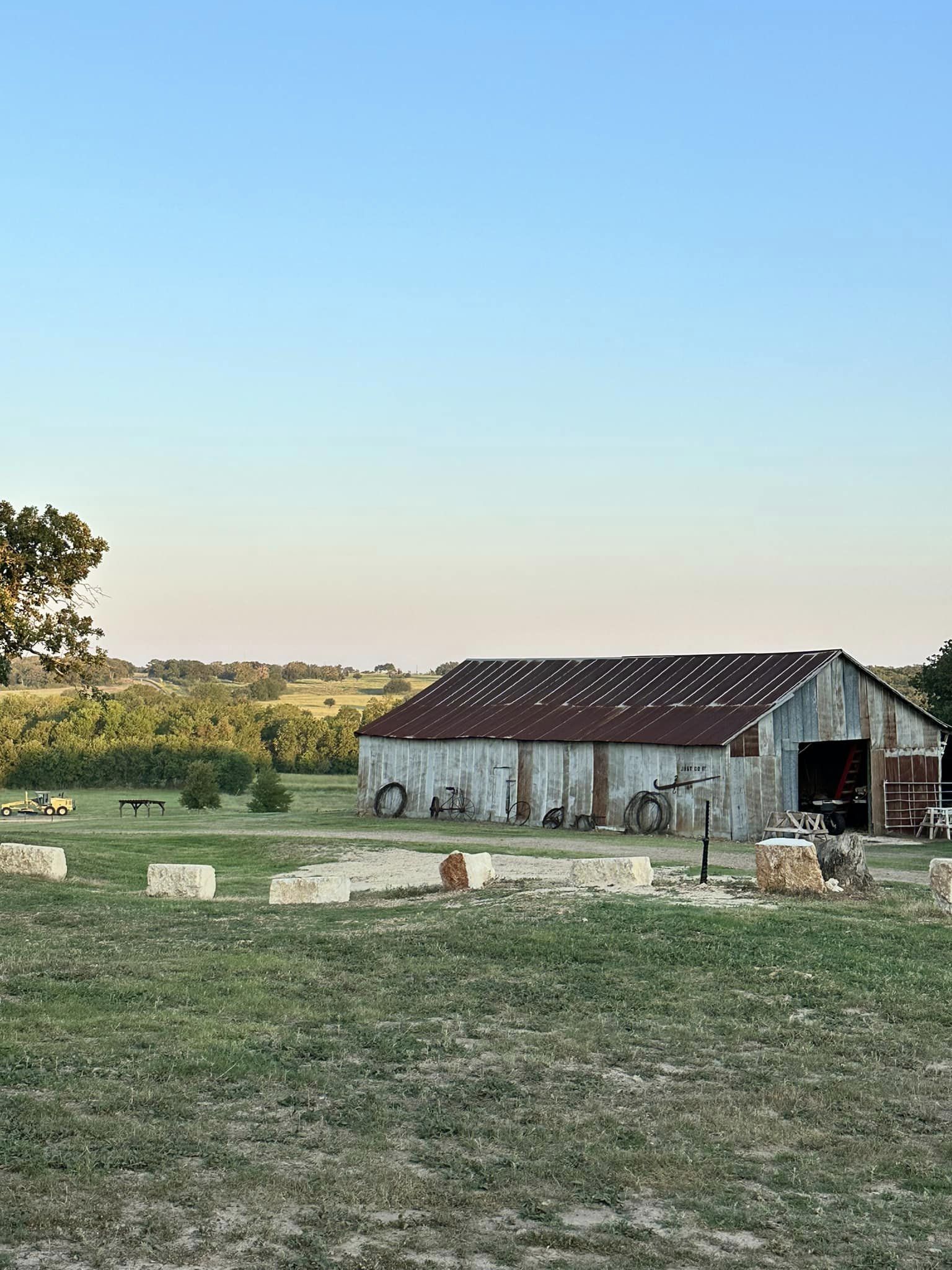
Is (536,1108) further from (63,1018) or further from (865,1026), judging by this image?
(63,1018)

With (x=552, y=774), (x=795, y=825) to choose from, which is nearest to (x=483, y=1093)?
(x=795, y=825)

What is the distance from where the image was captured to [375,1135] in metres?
7.51

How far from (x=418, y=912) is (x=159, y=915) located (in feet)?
11.5

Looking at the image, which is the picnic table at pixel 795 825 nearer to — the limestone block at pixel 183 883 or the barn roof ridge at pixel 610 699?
the barn roof ridge at pixel 610 699

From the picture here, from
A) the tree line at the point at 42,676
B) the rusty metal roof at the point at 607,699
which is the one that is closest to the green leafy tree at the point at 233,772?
the tree line at the point at 42,676

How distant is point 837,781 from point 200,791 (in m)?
29.3

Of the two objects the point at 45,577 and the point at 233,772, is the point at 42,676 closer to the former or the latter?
the point at 233,772

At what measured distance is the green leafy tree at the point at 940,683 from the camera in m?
48.6

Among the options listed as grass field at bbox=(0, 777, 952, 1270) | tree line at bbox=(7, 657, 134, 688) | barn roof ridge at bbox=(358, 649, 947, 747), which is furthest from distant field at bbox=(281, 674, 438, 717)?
grass field at bbox=(0, 777, 952, 1270)

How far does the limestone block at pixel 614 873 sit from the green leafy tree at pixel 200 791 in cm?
4136

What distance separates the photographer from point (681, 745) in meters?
36.9

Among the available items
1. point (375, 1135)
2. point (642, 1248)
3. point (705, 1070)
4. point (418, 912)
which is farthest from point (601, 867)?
point (642, 1248)

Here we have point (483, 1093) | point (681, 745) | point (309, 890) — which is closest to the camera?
point (483, 1093)

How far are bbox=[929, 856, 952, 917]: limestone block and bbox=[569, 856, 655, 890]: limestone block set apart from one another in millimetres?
4098
